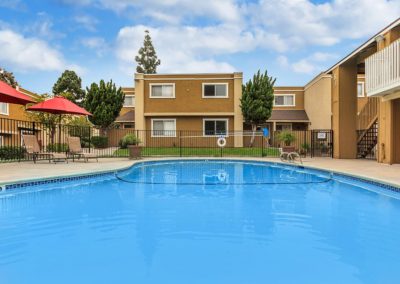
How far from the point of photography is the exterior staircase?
16.9 m

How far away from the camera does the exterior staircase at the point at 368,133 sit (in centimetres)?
1686

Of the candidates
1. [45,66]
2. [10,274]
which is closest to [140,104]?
[45,66]

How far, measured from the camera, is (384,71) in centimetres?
1215

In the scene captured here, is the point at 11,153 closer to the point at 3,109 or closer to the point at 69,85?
the point at 3,109

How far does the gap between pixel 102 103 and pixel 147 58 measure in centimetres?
2657

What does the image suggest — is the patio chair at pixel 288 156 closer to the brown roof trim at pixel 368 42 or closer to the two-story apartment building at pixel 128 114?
the brown roof trim at pixel 368 42

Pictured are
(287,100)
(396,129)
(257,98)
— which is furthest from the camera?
(287,100)

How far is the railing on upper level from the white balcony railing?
469 centimetres

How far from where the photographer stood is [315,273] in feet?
10.8

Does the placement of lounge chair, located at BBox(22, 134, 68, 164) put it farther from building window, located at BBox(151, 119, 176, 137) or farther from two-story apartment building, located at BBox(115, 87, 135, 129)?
two-story apartment building, located at BBox(115, 87, 135, 129)

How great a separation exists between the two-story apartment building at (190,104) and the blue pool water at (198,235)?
15389 mm

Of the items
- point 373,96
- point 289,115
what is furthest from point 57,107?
point 289,115

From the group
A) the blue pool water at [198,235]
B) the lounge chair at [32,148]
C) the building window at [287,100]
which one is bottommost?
the blue pool water at [198,235]

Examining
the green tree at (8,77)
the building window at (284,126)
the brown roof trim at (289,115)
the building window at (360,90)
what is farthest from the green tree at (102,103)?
Answer: the building window at (360,90)
